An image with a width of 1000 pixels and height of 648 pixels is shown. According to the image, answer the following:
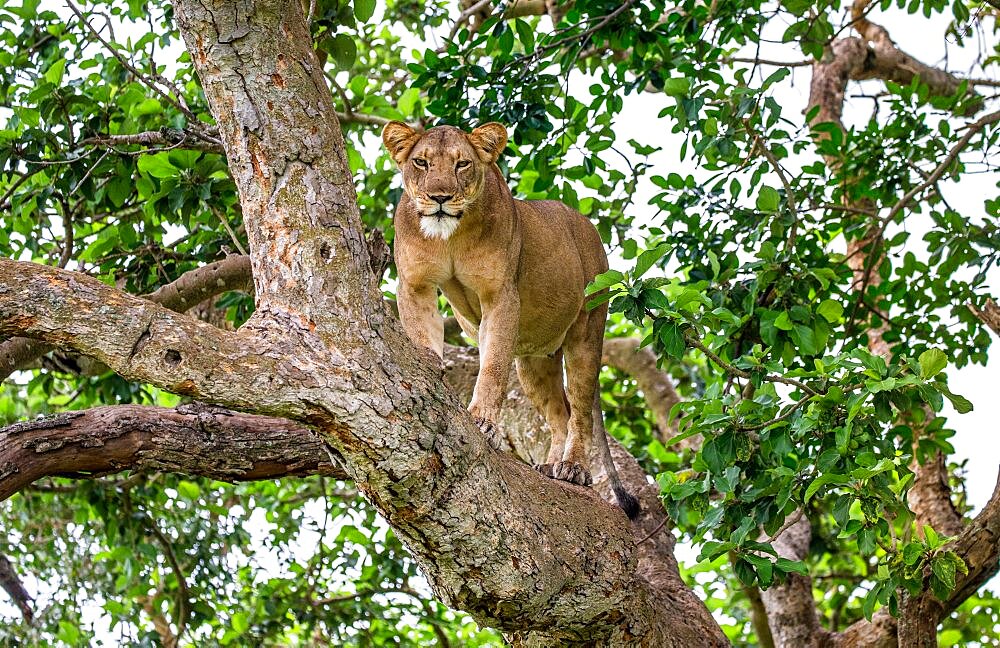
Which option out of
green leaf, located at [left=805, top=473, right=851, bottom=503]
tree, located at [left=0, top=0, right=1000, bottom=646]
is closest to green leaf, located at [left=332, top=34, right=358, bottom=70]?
tree, located at [left=0, top=0, right=1000, bottom=646]

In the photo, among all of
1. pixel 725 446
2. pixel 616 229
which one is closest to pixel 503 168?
pixel 616 229

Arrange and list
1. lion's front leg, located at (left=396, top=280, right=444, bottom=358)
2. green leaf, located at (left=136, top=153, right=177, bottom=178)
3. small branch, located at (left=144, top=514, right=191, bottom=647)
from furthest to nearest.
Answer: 1. small branch, located at (left=144, top=514, right=191, bottom=647)
2. green leaf, located at (left=136, top=153, right=177, bottom=178)
3. lion's front leg, located at (left=396, top=280, right=444, bottom=358)

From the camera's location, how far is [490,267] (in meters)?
4.91

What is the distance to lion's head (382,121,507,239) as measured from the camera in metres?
4.77

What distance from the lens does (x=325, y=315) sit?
11.3 ft

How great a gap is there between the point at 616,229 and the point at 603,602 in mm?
3366

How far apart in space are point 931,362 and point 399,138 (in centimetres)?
232

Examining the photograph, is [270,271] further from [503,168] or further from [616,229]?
[616,229]

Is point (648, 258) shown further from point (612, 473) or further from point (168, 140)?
point (168, 140)

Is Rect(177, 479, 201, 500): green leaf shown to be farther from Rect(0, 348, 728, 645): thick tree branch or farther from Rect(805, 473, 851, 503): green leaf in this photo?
Rect(805, 473, 851, 503): green leaf

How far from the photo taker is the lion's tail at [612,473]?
18.5ft

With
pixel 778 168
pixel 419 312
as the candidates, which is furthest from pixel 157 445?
pixel 778 168

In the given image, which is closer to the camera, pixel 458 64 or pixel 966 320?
pixel 458 64

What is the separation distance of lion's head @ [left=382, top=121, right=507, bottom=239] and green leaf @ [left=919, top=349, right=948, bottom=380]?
187cm
